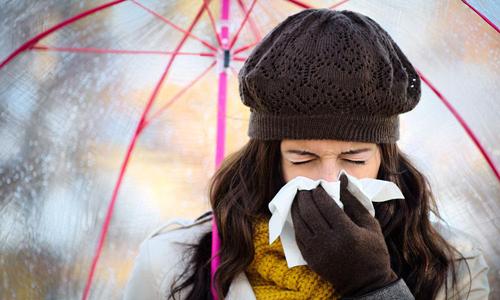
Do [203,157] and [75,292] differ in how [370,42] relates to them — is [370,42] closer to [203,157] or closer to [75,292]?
[203,157]

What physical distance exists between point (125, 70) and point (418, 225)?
123 centimetres

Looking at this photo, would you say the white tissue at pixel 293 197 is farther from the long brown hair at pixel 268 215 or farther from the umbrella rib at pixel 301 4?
the umbrella rib at pixel 301 4

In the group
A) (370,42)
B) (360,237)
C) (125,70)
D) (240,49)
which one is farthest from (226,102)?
(360,237)

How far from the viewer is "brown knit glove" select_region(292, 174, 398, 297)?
2316 millimetres

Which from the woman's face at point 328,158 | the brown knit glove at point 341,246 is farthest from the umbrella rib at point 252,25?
the brown knit glove at point 341,246

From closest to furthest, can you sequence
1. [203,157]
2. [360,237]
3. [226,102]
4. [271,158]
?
[360,237]
[271,158]
[226,102]
[203,157]

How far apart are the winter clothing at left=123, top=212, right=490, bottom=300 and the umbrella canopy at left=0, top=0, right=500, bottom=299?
189mm

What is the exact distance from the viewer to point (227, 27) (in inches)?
116

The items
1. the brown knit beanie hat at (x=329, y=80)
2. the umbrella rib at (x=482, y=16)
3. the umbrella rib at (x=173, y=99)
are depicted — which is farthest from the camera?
the umbrella rib at (x=173, y=99)

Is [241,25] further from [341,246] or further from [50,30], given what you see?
[341,246]

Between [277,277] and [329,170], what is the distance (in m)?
0.40

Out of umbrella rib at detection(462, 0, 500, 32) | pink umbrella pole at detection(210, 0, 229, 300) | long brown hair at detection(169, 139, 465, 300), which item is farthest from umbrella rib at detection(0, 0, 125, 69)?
umbrella rib at detection(462, 0, 500, 32)

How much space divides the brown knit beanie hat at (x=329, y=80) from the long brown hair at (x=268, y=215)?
0.18 meters

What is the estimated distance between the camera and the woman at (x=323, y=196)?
93.6 inches
